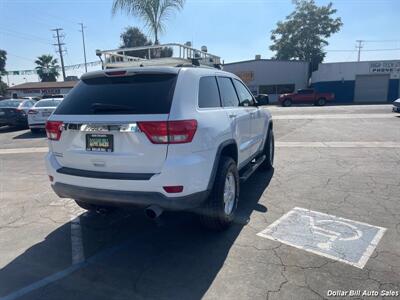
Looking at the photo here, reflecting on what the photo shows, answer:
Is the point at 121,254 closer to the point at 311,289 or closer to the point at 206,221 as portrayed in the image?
the point at 206,221

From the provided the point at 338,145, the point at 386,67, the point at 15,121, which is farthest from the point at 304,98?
the point at 15,121

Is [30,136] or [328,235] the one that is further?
[30,136]

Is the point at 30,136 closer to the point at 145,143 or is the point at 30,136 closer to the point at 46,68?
the point at 145,143

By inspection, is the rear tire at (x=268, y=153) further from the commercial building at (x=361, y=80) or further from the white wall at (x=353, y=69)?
the white wall at (x=353, y=69)

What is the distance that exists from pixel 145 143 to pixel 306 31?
5708 cm

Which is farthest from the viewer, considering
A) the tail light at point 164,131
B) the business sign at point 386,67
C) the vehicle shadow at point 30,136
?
the business sign at point 386,67

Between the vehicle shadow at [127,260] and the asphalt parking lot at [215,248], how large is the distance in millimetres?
11

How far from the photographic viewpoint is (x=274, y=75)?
38938mm

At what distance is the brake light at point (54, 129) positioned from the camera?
11.1ft

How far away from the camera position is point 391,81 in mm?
36219

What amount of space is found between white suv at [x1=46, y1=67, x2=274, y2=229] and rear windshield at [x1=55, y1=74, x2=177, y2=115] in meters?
0.01

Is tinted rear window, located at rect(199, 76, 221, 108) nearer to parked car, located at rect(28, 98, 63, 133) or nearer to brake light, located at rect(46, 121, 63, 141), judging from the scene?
brake light, located at rect(46, 121, 63, 141)

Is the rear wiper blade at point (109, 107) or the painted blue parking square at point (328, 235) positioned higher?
the rear wiper blade at point (109, 107)

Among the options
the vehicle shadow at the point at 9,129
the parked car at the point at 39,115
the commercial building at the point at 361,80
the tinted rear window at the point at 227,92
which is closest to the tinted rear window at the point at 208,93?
the tinted rear window at the point at 227,92
